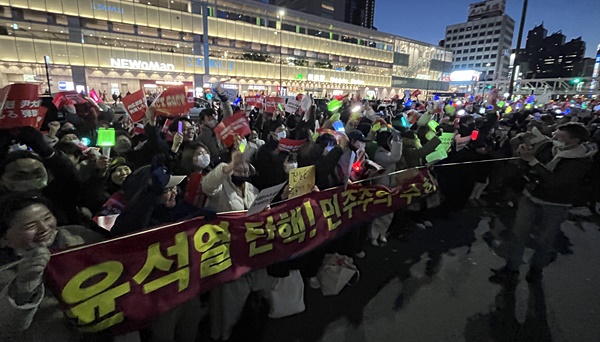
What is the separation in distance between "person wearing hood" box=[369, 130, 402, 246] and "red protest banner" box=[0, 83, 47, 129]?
434 centimetres

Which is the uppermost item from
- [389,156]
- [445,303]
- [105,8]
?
[105,8]

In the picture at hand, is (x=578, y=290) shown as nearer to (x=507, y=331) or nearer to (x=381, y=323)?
(x=507, y=331)

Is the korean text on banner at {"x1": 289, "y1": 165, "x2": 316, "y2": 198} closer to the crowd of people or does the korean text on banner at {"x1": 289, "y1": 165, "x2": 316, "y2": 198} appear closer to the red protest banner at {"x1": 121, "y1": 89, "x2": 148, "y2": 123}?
the crowd of people

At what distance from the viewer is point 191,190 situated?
2.96m

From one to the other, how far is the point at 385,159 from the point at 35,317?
4.26m

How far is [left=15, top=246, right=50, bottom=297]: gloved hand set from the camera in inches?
61.6

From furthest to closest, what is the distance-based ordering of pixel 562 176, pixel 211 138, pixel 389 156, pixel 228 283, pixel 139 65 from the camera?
pixel 139 65, pixel 211 138, pixel 389 156, pixel 562 176, pixel 228 283

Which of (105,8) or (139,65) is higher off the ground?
(105,8)

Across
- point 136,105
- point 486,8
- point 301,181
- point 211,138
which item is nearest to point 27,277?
point 301,181

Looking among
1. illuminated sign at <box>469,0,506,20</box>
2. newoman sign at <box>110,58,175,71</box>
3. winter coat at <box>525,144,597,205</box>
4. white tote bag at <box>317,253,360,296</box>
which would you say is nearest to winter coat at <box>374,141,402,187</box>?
white tote bag at <box>317,253,360,296</box>

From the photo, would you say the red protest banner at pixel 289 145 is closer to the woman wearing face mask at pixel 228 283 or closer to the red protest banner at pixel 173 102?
the woman wearing face mask at pixel 228 283

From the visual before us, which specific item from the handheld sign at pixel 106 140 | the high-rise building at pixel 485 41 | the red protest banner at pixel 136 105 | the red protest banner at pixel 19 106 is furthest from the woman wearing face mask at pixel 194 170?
the high-rise building at pixel 485 41

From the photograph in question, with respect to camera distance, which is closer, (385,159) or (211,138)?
(385,159)

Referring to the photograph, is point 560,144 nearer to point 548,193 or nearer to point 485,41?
point 548,193
